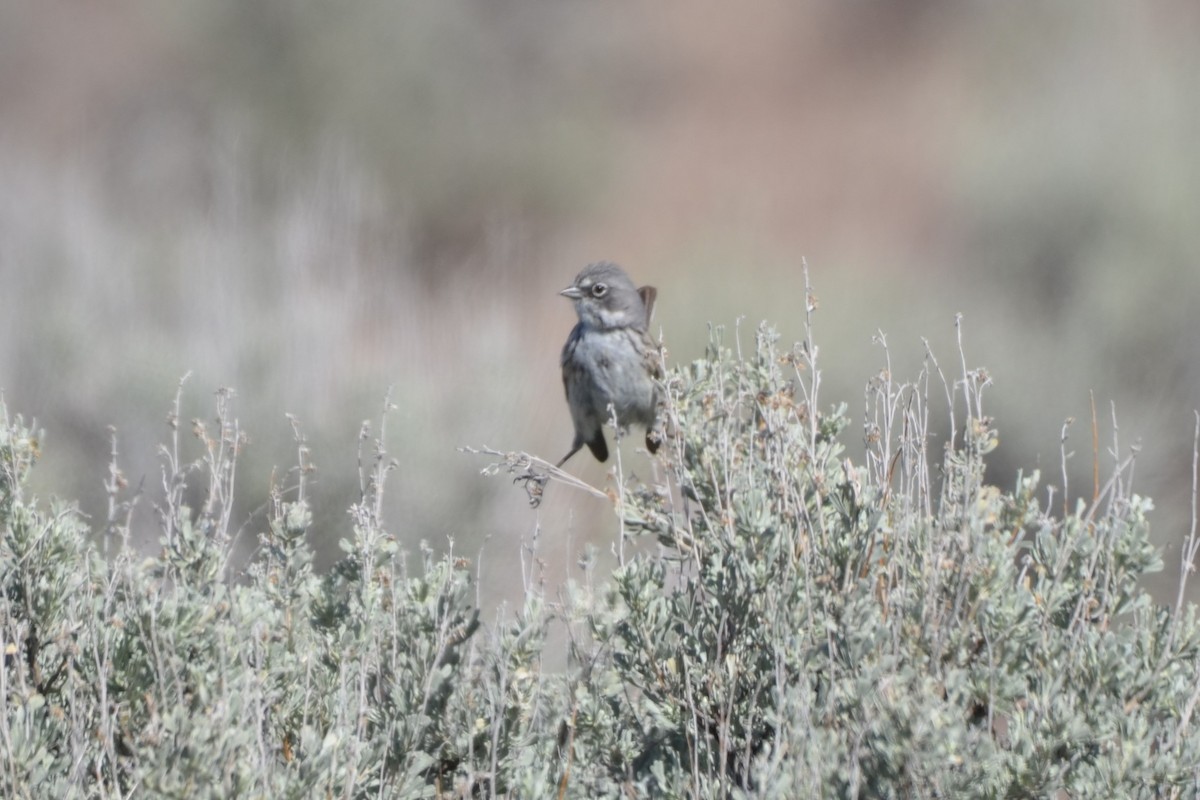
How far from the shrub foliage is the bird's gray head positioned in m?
2.11

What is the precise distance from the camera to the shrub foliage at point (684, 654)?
2881mm

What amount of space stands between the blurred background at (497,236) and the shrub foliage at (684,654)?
45 cm

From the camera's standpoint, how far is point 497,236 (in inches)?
317

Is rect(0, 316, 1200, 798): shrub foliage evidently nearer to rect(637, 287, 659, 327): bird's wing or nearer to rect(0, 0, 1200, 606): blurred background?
rect(0, 0, 1200, 606): blurred background

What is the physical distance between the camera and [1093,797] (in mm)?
2900

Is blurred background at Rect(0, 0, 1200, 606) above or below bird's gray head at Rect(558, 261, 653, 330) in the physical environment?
above

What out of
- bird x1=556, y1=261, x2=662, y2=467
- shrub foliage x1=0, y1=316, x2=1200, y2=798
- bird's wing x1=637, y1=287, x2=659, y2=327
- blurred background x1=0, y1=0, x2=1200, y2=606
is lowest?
shrub foliage x1=0, y1=316, x2=1200, y2=798

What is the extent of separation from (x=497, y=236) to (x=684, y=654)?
16.5 feet

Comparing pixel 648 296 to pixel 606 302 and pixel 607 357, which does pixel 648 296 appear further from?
pixel 607 357

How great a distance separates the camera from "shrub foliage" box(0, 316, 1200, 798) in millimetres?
2881

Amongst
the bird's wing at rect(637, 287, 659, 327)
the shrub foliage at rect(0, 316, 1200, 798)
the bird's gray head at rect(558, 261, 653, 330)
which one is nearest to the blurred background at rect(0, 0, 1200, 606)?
the shrub foliage at rect(0, 316, 1200, 798)

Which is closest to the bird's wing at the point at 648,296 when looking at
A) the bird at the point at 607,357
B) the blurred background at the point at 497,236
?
the bird at the point at 607,357

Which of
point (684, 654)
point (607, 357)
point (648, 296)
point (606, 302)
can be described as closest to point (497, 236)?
point (648, 296)

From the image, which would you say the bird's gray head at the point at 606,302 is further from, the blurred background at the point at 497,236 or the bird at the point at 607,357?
the blurred background at the point at 497,236
